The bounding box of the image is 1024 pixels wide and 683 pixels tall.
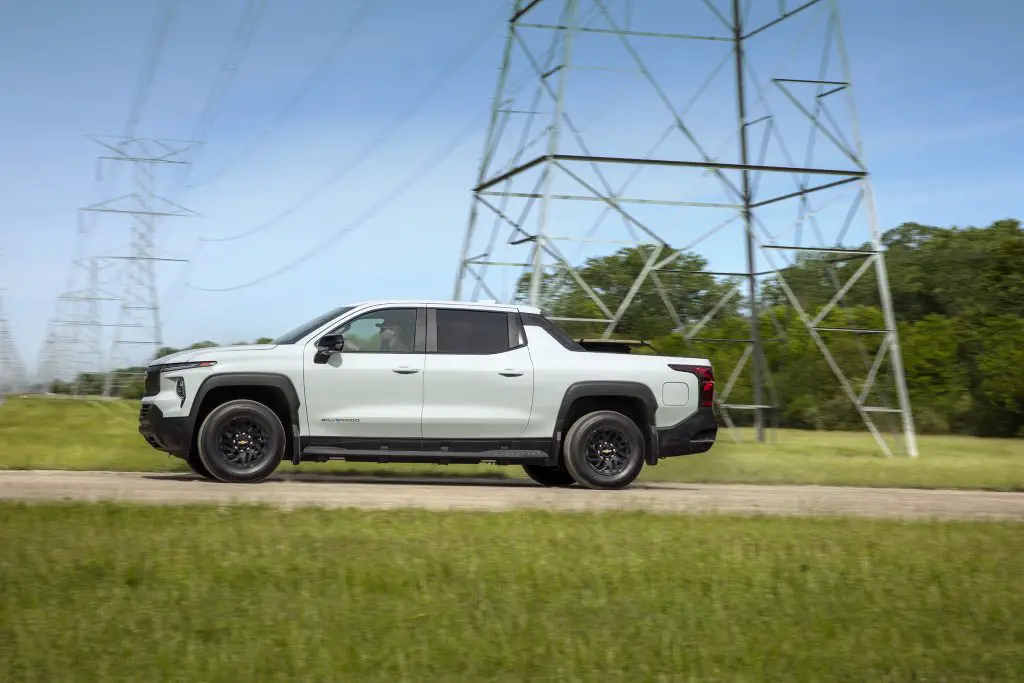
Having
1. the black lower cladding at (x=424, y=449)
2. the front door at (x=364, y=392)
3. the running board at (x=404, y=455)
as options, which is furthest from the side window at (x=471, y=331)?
the running board at (x=404, y=455)

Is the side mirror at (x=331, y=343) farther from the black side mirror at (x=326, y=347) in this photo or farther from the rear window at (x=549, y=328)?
the rear window at (x=549, y=328)

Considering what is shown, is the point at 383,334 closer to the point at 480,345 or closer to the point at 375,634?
the point at 480,345

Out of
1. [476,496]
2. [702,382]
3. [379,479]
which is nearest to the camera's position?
[476,496]

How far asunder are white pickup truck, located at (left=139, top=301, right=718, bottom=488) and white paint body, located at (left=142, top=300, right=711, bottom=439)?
0.01m

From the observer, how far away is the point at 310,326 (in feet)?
45.5

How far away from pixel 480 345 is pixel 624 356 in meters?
1.59

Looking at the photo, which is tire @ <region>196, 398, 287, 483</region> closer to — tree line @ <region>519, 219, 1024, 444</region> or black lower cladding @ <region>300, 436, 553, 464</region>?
black lower cladding @ <region>300, 436, 553, 464</region>

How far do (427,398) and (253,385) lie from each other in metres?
1.78

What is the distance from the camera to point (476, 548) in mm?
8523

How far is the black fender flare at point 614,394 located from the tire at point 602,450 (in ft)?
0.35

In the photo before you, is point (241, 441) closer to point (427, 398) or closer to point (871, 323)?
point (427, 398)

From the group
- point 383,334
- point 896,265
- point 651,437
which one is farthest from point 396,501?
point 896,265

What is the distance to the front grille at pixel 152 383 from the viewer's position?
13.5 m

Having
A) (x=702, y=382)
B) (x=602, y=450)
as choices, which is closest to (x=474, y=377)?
(x=602, y=450)
